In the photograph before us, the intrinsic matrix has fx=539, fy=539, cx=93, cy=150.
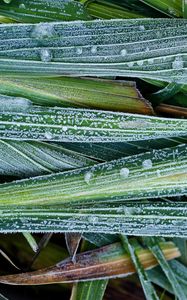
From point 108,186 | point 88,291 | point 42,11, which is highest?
point 42,11

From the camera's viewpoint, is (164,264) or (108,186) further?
(164,264)

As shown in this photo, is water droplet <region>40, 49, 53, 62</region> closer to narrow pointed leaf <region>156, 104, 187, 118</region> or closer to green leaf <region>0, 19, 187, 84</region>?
green leaf <region>0, 19, 187, 84</region>

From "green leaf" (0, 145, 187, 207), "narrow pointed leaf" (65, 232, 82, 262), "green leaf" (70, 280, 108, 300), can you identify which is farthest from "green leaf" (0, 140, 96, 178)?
"green leaf" (70, 280, 108, 300)

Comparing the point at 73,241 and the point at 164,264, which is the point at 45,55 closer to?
the point at 73,241

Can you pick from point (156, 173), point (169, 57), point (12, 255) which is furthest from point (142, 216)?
point (12, 255)

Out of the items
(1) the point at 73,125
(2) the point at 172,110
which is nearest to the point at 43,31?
(1) the point at 73,125

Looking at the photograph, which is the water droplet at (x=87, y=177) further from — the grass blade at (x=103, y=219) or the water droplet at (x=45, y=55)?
the water droplet at (x=45, y=55)
